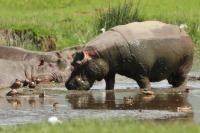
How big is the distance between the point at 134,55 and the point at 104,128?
6737 millimetres

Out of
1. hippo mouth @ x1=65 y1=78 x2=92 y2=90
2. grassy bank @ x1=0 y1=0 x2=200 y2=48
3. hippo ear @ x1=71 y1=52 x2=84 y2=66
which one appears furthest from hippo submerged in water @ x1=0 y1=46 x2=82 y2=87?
grassy bank @ x1=0 y1=0 x2=200 y2=48

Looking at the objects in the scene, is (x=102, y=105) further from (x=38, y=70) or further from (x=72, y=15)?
(x=72, y=15)

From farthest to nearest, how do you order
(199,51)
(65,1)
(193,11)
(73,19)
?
(65,1), (193,11), (73,19), (199,51)

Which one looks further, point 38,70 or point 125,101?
point 38,70

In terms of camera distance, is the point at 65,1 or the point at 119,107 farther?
the point at 65,1

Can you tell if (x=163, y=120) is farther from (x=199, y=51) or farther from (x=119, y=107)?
(x=199, y=51)

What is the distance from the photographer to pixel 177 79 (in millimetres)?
16516

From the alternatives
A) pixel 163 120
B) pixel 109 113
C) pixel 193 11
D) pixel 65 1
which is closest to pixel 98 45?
pixel 109 113

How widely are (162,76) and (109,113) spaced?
4.26 m

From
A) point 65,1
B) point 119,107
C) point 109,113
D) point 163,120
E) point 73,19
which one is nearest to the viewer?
point 163,120

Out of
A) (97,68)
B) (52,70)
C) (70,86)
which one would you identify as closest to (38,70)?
(52,70)

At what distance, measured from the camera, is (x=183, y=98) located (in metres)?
14.3

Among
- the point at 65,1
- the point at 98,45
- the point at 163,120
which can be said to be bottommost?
the point at 163,120

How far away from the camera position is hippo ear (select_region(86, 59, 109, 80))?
50.8 ft
